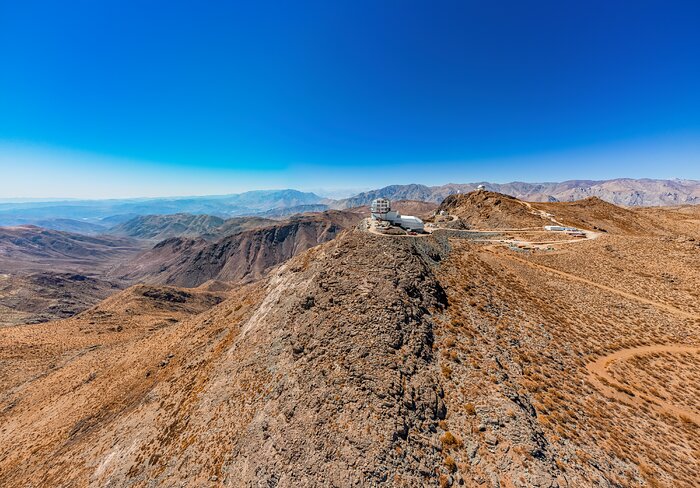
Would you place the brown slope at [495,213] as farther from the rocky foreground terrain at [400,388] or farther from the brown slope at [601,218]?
the rocky foreground terrain at [400,388]

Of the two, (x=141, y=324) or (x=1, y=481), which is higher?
(x=1, y=481)

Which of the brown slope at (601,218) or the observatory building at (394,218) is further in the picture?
the brown slope at (601,218)

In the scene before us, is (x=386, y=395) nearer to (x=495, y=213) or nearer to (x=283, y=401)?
(x=283, y=401)

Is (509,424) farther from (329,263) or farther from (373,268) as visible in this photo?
(329,263)

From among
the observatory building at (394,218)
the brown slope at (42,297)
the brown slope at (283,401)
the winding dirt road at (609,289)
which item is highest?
the observatory building at (394,218)

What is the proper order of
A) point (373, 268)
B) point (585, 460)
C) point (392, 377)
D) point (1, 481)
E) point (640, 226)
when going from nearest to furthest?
point (585, 460) < point (392, 377) < point (1, 481) < point (373, 268) < point (640, 226)

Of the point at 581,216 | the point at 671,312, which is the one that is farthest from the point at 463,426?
the point at 581,216

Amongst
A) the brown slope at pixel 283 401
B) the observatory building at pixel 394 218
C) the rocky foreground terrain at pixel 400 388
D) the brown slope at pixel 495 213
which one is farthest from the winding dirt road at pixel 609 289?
the brown slope at pixel 495 213

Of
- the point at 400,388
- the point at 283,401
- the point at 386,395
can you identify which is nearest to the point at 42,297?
the point at 283,401
